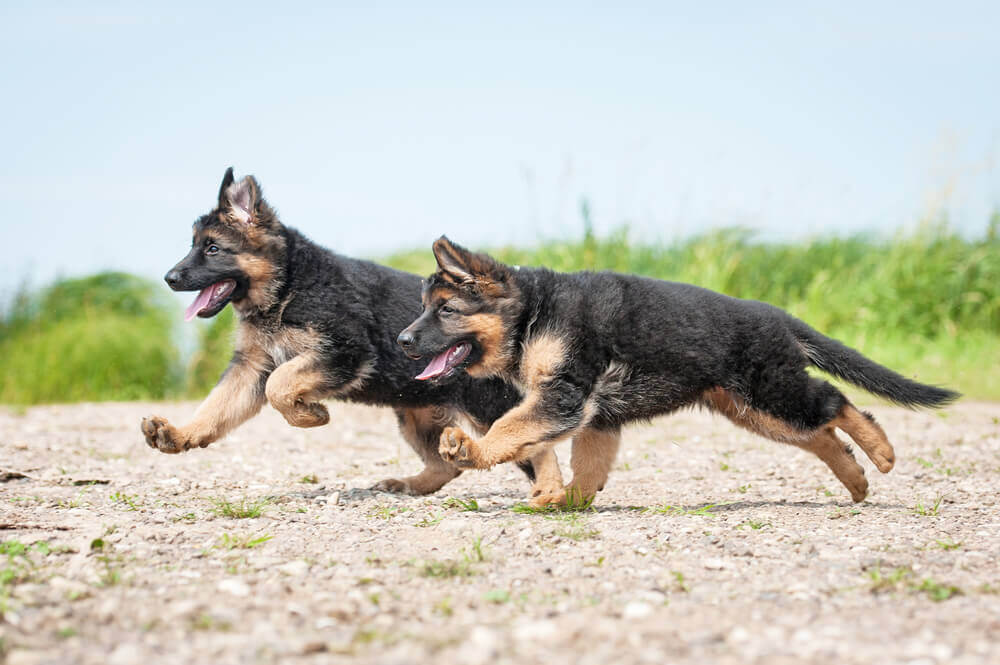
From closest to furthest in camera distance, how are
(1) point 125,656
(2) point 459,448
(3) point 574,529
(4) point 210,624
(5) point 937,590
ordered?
1. (1) point 125,656
2. (4) point 210,624
3. (5) point 937,590
4. (3) point 574,529
5. (2) point 459,448

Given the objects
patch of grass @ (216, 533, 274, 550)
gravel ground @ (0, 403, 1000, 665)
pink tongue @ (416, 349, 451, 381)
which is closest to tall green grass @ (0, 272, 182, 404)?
gravel ground @ (0, 403, 1000, 665)

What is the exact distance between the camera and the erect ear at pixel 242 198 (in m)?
6.63

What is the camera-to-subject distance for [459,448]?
17.8ft

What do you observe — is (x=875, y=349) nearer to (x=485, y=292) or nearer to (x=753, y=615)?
(x=485, y=292)

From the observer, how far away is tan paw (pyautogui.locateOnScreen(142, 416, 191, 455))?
6.18m

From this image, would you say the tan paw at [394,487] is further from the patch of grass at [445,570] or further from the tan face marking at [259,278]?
the patch of grass at [445,570]

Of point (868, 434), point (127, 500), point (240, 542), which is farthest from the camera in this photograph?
point (127, 500)

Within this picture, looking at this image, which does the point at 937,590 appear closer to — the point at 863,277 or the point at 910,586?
the point at 910,586

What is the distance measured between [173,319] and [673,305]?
38.6 feet

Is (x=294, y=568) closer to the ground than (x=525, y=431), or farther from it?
closer to the ground

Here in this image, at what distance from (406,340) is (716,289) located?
9827mm

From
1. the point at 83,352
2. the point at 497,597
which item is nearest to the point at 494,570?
the point at 497,597

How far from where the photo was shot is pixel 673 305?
19.9 feet

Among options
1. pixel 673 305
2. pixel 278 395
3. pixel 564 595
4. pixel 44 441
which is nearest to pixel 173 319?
pixel 44 441
